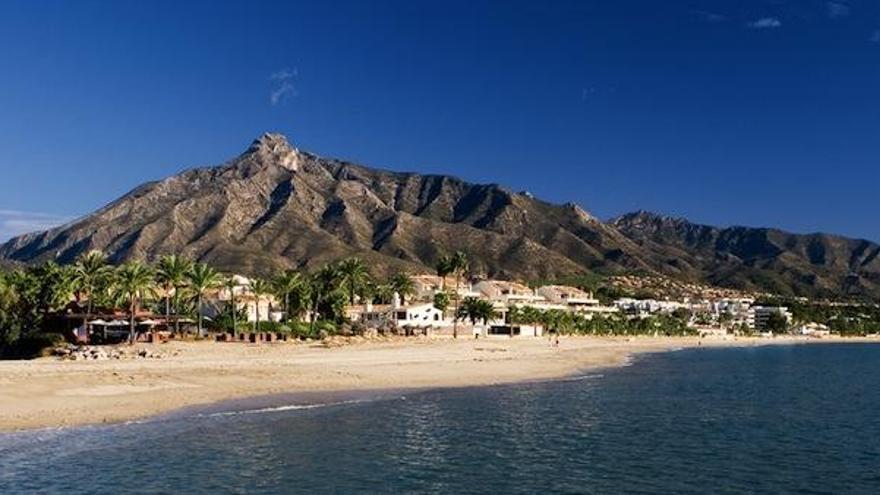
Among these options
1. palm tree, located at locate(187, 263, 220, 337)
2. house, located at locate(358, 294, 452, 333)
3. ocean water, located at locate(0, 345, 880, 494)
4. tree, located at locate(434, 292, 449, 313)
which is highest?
palm tree, located at locate(187, 263, 220, 337)

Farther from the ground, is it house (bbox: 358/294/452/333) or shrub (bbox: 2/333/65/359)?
house (bbox: 358/294/452/333)

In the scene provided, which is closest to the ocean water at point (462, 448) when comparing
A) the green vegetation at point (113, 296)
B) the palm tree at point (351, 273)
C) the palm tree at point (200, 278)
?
the green vegetation at point (113, 296)

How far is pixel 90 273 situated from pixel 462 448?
62.7 metres

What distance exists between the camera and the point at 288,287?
10912 cm

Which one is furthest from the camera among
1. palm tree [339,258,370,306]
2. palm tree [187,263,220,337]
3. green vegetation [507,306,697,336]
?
green vegetation [507,306,697,336]

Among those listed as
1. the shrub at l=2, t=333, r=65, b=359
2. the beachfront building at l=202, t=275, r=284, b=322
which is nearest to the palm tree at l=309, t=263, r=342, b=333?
the beachfront building at l=202, t=275, r=284, b=322

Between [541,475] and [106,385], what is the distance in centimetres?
2967

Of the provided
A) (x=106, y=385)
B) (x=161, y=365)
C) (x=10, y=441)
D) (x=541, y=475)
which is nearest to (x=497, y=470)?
(x=541, y=475)

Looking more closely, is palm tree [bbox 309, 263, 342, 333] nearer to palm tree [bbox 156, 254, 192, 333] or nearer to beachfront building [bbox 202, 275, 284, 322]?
beachfront building [bbox 202, 275, 284, 322]

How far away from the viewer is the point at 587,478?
30203mm

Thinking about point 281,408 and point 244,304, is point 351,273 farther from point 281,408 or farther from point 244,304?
point 281,408

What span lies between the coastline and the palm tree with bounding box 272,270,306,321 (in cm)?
1603

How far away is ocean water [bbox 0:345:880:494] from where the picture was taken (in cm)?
2888

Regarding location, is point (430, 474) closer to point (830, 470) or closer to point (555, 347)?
point (830, 470)
